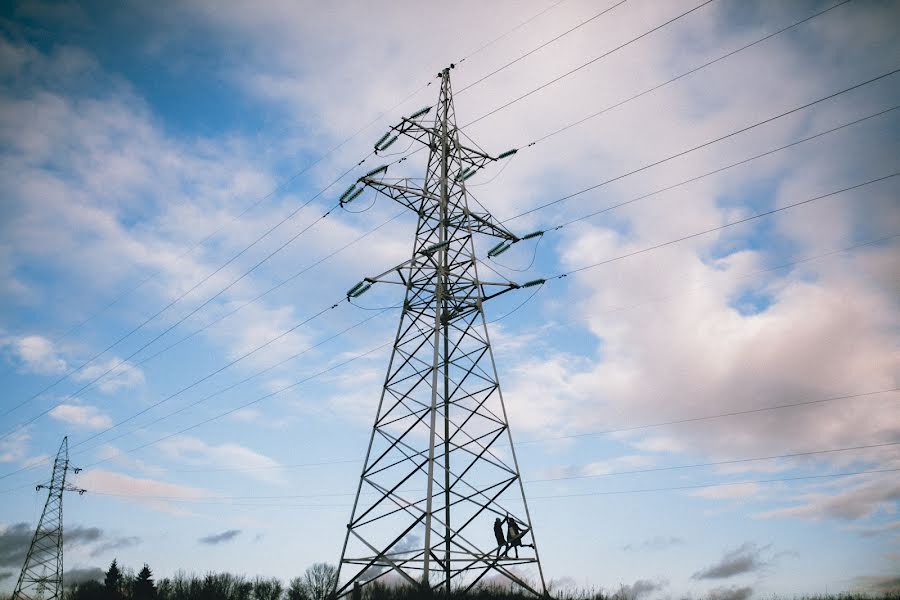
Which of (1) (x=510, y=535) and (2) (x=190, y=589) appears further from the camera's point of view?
(2) (x=190, y=589)

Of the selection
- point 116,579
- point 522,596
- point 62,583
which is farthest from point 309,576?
point 522,596

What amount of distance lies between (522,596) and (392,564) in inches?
183

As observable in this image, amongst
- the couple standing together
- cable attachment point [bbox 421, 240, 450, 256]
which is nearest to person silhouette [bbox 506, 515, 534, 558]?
the couple standing together

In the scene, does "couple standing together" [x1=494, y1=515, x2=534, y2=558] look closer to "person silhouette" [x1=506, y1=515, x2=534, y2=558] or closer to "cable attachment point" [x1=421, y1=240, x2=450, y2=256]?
"person silhouette" [x1=506, y1=515, x2=534, y2=558]

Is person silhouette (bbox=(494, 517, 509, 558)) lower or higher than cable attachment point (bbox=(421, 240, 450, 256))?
lower

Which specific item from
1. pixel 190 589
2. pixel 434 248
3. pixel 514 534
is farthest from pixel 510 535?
pixel 190 589

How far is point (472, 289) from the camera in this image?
17594 millimetres

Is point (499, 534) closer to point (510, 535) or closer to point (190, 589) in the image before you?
point (510, 535)

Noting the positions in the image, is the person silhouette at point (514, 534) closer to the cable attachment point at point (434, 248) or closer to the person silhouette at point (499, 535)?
the person silhouette at point (499, 535)

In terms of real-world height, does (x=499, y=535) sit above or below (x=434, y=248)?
below

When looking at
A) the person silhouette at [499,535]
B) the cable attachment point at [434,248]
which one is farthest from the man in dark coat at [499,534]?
the cable attachment point at [434,248]

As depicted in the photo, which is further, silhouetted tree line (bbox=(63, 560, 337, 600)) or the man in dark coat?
silhouetted tree line (bbox=(63, 560, 337, 600))

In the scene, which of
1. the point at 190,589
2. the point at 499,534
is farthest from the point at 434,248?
the point at 190,589

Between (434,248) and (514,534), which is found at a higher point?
(434,248)
